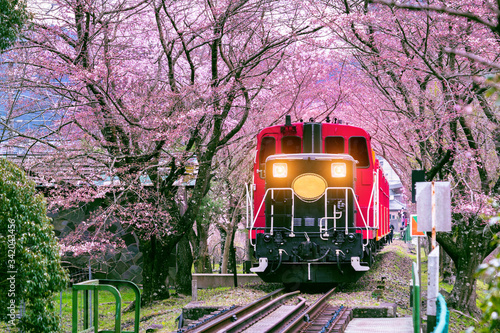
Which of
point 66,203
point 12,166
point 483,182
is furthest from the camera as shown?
point 66,203


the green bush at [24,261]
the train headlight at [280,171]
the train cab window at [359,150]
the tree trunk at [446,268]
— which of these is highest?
the train cab window at [359,150]

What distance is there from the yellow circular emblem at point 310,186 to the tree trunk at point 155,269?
185 inches

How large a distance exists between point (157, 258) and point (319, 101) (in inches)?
362

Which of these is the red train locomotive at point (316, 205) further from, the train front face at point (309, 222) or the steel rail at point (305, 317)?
the steel rail at point (305, 317)

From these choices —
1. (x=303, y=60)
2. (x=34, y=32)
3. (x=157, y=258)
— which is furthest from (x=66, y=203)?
(x=303, y=60)

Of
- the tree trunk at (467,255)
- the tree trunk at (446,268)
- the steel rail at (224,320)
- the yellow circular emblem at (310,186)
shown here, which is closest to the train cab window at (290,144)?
the yellow circular emblem at (310,186)

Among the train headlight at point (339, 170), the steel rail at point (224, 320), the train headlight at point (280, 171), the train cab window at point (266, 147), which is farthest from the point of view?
the train cab window at point (266, 147)

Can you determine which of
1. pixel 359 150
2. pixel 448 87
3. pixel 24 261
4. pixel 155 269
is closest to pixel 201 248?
pixel 155 269

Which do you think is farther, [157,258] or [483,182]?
[157,258]

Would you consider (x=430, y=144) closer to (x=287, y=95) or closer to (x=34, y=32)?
(x=287, y=95)

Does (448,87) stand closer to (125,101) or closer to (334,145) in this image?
(334,145)

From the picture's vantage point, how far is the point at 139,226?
12.7m

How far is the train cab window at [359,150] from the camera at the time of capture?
11211mm

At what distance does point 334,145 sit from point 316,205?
1402mm
